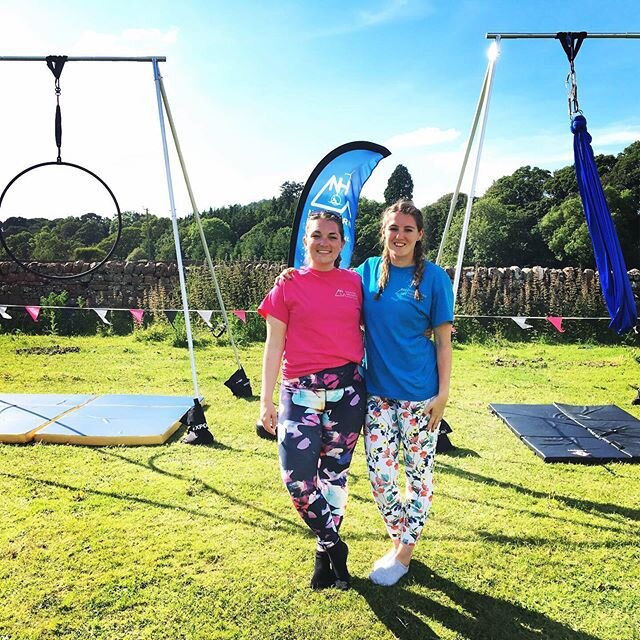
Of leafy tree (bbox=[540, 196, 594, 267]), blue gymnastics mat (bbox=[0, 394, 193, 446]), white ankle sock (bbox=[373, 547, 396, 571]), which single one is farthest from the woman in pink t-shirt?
leafy tree (bbox=[540, 196, 594, 267])

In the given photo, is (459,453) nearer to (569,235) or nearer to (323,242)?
(323,242)

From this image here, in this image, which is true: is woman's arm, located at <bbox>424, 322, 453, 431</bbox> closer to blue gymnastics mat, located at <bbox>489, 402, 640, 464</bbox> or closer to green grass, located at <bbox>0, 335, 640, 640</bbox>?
green grass, located at <bbox>0, 335, 640, 640</bbox>

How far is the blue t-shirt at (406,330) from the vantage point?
82.6 inches

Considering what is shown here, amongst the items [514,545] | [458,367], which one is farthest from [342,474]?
[458,367]

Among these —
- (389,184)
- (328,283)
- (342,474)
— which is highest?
(389,184)

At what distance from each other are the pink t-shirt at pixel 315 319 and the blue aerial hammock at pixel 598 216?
88.9 inches

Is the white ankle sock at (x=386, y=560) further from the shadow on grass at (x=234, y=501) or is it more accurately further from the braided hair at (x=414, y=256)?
the braided hair at (x=414, y=256)

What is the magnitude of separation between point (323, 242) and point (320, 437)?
747 millimetres

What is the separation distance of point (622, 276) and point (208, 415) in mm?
3347

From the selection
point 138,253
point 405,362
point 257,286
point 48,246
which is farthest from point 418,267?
point 138,253

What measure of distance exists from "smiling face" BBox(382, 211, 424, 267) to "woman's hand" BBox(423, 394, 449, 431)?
21.0 inches

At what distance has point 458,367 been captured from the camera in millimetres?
6773

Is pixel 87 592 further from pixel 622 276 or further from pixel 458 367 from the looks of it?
pixel 458 367

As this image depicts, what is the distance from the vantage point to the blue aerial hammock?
11.8 ft
